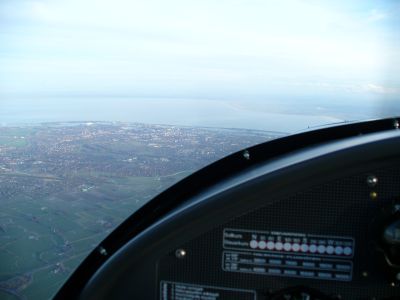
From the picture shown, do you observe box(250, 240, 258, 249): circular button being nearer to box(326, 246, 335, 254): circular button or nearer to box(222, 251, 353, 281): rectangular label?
box(222, 251, 353, 281): rectangular label

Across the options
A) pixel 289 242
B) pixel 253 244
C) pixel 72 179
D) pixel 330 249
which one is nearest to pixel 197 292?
pixel 253 244

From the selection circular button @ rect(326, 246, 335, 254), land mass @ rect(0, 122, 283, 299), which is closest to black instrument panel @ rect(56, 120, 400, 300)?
circular button @ rect(326, 246, 335, 254)

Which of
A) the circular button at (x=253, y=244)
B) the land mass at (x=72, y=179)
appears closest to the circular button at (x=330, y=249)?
the circular button at (x=253, y=244)

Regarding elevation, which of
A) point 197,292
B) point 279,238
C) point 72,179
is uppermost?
point 279,238

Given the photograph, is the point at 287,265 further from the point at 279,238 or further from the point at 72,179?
the point at 72,179

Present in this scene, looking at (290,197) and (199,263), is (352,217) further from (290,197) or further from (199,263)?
(199,263)

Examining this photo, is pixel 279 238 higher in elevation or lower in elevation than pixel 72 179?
higher

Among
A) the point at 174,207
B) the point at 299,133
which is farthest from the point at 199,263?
the point at 299,133
